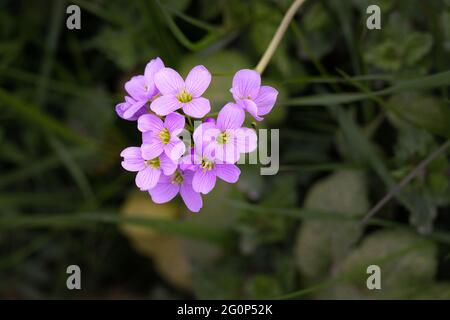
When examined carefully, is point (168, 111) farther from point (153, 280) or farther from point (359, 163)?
point (153, 280)

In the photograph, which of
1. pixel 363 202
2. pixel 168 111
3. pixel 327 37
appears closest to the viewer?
pixel 168 111

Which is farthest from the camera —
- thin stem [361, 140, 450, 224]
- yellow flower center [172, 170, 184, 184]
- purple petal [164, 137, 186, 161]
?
thin stem [361, 140, 450, 224]

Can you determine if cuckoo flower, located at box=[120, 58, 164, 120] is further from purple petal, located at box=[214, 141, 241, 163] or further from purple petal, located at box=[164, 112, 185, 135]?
purple petal, located at box=[214, 141, 241, 163]

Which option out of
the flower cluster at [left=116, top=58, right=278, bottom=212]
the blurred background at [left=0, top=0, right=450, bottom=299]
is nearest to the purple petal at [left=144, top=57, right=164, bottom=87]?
the flower cluster at [left=116, top=58, right=278, bottom=212]

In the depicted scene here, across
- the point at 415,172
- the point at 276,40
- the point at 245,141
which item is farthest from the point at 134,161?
the point at 415,172

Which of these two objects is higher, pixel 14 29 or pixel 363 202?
pixel 14 29

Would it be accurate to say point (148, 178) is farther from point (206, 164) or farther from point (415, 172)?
point (415, 172)
